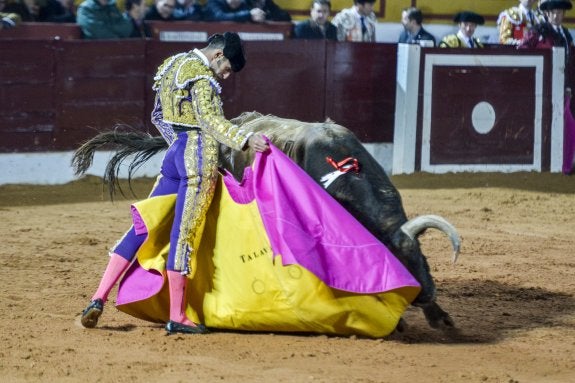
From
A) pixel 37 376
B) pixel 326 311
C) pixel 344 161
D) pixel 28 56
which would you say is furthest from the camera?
pixel 28 56

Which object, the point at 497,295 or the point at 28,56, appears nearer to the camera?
the point at 497,295

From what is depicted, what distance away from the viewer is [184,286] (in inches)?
176

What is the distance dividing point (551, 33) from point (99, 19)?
426cm

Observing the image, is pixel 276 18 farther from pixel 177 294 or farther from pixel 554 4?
pixel 177 294

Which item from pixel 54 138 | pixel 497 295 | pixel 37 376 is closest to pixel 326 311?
pixel 37 376

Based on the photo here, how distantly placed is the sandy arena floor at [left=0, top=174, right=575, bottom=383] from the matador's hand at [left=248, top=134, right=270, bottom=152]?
730 mm

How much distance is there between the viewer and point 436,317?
464 centimetres

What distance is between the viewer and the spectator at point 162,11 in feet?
31.4

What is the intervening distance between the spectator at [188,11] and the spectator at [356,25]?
1.24 metres

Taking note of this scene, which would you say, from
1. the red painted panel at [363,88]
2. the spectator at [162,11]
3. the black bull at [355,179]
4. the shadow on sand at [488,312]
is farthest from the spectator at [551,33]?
the black bull at [355,179]

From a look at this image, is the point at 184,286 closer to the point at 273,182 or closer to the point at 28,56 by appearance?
the point at 273,182

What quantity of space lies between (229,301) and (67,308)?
891mm

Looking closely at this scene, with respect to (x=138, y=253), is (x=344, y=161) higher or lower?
higher

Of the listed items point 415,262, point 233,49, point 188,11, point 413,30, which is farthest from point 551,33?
point 233,49
